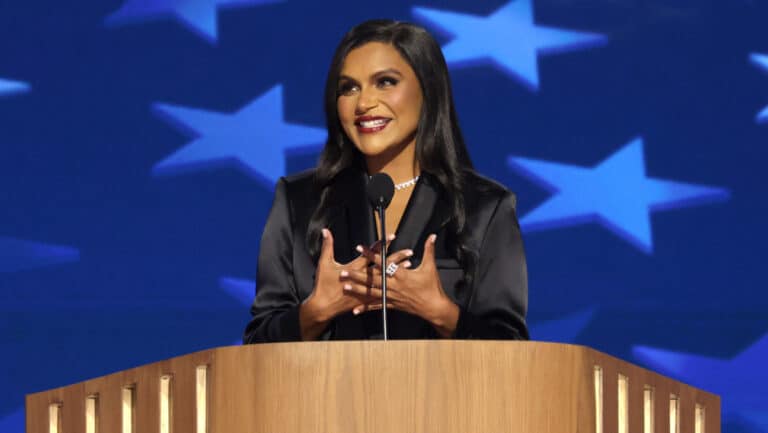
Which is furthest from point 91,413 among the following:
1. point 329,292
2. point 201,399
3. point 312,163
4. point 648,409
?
point 312,163

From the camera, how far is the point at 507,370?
1.95 m

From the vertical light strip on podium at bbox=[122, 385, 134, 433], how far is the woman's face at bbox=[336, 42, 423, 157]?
0.76 metres

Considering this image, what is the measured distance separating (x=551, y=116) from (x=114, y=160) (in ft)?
4.50

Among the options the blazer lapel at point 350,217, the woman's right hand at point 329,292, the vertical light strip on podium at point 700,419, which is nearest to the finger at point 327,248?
the woman's right hand at point 329,292

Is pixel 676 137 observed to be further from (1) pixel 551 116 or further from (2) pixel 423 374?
(2) pixel 423 374

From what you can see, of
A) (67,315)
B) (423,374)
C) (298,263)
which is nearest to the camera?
(423,374)

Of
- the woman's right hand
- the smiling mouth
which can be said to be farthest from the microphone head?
the smiling mouth

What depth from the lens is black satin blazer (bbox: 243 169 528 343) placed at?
8.42 ft

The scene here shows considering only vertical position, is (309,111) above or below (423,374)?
above

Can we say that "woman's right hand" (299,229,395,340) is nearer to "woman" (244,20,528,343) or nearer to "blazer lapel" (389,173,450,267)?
"woman" (244,20,528,343)

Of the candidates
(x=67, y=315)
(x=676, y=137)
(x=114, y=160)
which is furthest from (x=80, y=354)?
(x=676, y=137)

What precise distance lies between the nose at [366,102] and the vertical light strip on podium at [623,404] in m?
0.75

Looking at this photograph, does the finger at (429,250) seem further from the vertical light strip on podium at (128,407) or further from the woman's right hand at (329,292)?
the vertical light strip on podium at (128,407)

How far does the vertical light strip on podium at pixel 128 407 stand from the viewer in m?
2.11
